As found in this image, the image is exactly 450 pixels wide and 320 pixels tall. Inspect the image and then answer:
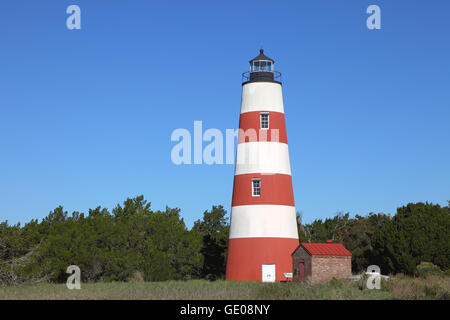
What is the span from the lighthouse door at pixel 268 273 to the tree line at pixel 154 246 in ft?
33.0

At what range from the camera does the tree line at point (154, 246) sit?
42312 millimetres

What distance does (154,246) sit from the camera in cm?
4669

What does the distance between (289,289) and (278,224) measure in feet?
32.3

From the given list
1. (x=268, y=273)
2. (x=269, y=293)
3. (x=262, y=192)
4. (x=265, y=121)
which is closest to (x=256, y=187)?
(x=262, y=192)

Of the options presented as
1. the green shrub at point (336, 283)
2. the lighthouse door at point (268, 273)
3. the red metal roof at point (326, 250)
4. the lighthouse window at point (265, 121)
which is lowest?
the green shrub at point (336, 283)

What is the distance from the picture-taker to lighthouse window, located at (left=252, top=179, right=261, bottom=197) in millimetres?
38219

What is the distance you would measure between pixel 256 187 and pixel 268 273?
5418 mm

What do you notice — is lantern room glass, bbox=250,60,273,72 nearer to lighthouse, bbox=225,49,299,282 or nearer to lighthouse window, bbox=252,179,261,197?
lighthouse, bbox=225,49,299,282

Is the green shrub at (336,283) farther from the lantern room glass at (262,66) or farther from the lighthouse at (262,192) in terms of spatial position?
the lantern room glass at (262,66)

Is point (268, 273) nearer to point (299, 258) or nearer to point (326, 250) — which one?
point (299, 258)

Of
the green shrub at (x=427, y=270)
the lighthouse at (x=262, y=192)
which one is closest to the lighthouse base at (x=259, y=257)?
the lighthouse at (x=262, y=192)
